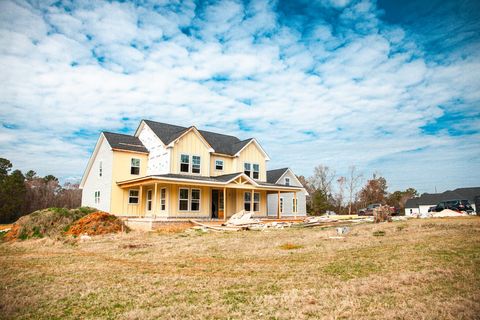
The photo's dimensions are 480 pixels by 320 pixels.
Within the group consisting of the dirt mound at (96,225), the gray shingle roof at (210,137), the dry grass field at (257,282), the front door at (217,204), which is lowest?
the dry grass field at (257,282)

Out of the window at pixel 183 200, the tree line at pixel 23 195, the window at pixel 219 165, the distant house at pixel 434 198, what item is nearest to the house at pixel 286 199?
the window at pixel 219 165

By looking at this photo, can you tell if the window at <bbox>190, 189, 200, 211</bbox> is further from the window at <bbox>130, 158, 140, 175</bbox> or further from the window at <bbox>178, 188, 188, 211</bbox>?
the window at <bbox>130, 158, 140, 175</bbox>

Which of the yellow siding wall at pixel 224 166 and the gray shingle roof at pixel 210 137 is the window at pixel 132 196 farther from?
the yellow siding wall at pixel 224 166

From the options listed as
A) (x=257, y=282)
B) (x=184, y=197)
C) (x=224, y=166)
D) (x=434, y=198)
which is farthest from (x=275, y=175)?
(x=434, y=198)

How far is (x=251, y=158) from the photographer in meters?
31.9

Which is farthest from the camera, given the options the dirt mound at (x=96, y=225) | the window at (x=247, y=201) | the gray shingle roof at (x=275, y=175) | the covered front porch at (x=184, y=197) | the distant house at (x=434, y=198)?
the distant house at (x=434, y=198)

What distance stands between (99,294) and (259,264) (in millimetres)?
4422

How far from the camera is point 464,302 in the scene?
5434 millimetres

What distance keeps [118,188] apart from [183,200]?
5491 millimetres

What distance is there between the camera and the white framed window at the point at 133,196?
27.6 metres

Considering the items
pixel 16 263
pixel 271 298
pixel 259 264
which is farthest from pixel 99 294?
pixel 16 263

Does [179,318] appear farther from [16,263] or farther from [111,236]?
[111,236]

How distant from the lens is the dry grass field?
5.47m

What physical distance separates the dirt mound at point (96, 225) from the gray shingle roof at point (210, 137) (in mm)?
8019
